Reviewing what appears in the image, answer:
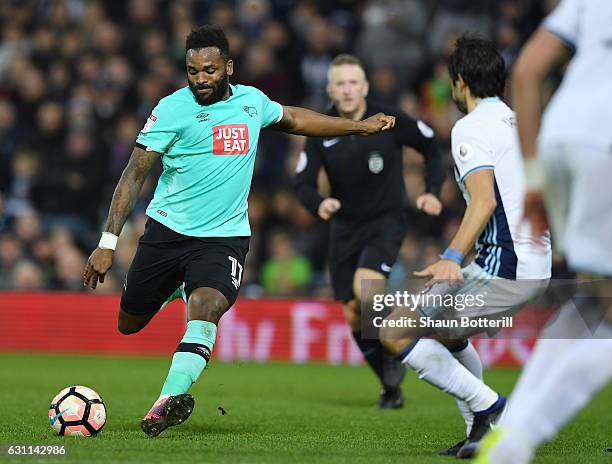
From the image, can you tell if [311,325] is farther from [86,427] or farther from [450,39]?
[86,427]

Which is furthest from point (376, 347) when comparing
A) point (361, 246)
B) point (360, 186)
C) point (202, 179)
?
point (202, 179)

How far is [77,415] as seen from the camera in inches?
262

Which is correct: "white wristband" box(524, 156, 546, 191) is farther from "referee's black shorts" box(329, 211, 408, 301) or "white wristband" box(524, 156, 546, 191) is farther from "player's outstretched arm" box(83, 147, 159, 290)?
"referee's black shorts" box(329, 211, 408, 301)

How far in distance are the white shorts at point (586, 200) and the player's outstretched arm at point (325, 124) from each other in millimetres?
3061

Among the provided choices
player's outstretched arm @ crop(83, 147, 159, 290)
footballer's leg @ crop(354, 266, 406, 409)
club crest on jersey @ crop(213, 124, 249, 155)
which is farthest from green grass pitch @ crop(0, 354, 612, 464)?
club crest on jersey @ crop(213, 124, 249, 155)

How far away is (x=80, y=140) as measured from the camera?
16422 mm

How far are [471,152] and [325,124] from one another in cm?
166

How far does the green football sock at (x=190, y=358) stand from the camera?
657cm

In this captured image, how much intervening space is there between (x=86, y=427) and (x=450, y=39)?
36.2 ft

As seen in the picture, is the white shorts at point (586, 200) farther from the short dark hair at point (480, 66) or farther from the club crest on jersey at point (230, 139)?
the club crest on jersey at point (230, 139)

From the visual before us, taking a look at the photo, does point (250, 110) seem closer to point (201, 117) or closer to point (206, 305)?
point (201, 117)

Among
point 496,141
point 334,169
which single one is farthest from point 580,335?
point 334,169

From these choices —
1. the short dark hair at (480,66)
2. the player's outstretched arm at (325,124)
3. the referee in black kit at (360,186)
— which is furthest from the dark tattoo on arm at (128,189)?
the referee in black kit at (360,186)

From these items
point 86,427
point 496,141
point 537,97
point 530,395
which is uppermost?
point 537,97
